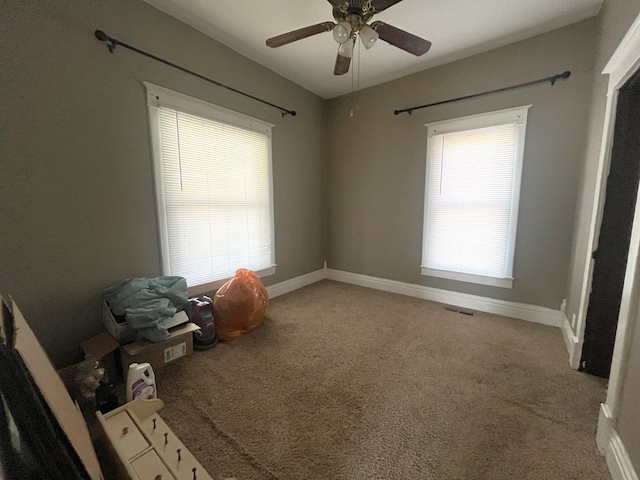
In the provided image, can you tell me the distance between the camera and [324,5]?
2064 mm

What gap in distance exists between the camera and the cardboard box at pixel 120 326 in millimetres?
1725

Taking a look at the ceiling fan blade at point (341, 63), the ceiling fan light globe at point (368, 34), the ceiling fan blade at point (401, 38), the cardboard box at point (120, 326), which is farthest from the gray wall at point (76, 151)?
the ceiling fan blade at point (401, 38)

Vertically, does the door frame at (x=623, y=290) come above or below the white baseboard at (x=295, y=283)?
above

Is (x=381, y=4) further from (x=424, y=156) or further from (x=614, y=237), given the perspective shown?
(x=614, y=237)

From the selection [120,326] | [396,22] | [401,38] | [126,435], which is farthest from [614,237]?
[120,326]

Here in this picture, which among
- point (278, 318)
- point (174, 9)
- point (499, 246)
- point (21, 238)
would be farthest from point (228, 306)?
point (499, 246)

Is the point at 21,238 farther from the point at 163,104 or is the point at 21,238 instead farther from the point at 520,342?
the point at 520,342

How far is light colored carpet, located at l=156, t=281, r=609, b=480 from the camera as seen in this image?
1184mm

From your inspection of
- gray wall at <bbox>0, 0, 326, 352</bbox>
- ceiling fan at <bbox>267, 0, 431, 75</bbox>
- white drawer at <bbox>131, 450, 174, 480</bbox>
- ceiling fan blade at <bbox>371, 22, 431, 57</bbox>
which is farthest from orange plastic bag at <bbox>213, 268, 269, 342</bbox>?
ceiling fan blade at <bbox>371, 22, 431, 57</bbox>

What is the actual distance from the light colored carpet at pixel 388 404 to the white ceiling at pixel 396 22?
2.83 m

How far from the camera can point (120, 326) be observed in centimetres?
172

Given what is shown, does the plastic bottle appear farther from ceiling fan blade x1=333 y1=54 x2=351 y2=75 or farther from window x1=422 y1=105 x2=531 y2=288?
window x1=422 y1=105 x2=531 y2=288

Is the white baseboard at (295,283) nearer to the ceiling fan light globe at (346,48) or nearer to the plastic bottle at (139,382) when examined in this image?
the plastic bottle at (139,382)

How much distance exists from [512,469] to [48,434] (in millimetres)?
1743
